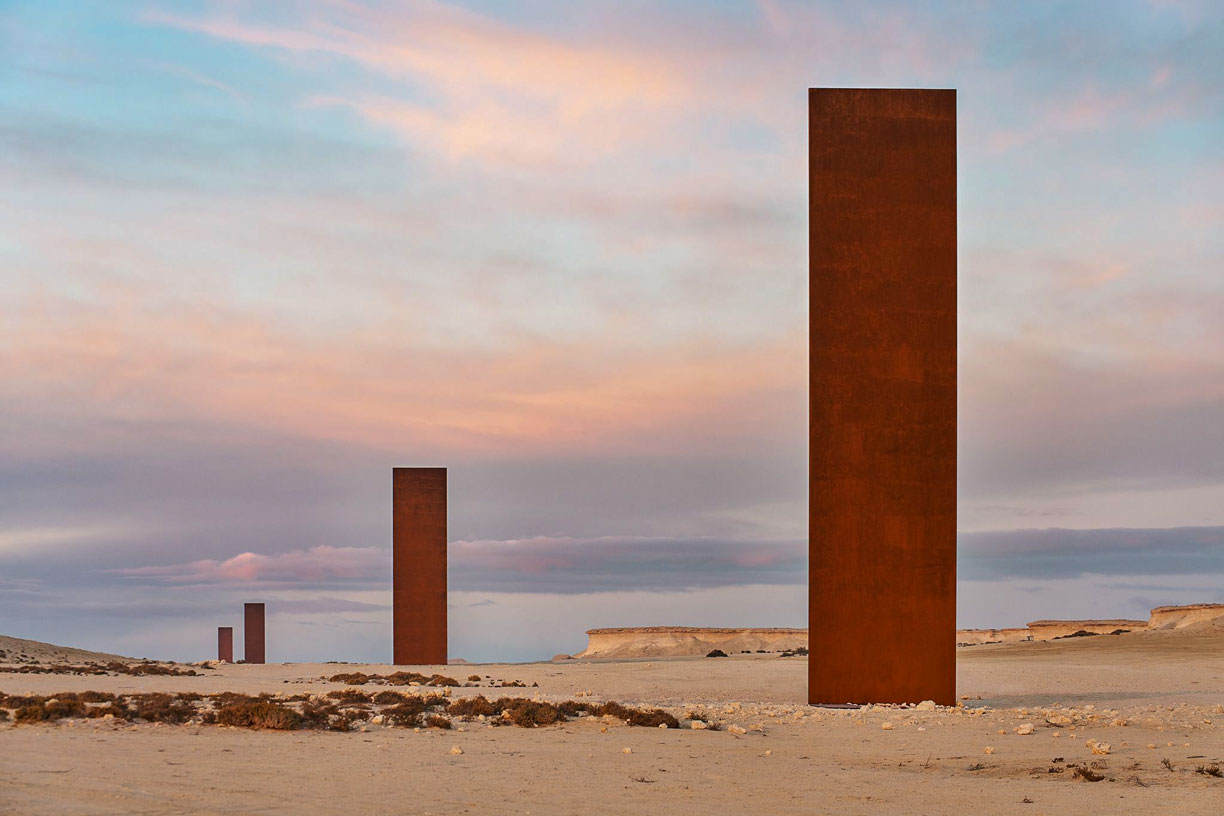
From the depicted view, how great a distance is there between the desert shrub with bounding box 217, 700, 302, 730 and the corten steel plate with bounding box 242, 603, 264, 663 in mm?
28597

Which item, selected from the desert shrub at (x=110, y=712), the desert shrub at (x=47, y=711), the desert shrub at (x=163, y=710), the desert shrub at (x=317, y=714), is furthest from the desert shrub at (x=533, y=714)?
the desert shrub at (x=47, y=711)

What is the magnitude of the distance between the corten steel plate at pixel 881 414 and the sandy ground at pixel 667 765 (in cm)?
83

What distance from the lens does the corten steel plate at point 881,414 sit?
1430 cm

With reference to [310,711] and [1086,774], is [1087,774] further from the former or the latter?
[310,711]

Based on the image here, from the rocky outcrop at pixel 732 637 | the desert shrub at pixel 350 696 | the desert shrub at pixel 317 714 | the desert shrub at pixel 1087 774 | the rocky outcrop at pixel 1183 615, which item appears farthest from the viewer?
the rocky outcrop at pixel 732 637

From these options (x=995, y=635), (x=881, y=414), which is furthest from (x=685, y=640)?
(x=881, y=414)

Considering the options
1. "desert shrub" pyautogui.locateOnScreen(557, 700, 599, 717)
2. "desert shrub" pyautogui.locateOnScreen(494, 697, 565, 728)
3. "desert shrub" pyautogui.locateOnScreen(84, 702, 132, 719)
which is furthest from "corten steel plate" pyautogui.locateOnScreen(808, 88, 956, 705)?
"desert shrub" pyautogui.locateOnScreen(84, 702, 132, 719)

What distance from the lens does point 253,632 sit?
127ft

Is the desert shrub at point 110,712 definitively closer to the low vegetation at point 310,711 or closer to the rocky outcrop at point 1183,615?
the low vegetation at point 310,711

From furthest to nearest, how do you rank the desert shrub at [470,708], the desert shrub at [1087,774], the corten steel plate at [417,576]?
the corten steel plate at [417,576] → the desert shrub at [470,708] → the desert shrub at [1087,774]

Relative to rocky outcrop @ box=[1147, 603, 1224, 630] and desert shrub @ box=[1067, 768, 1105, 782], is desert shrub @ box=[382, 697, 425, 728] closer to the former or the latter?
desert shrub @ box=[1067, 768, 1105, 782]

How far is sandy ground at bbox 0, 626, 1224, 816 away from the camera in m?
7.83

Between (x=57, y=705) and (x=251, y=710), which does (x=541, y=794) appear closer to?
(x=251, y=710)

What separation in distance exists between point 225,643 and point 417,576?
60.4 feet
